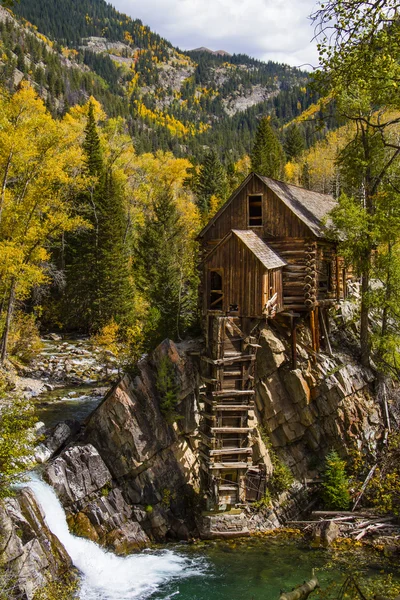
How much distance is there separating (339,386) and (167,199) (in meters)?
25.9

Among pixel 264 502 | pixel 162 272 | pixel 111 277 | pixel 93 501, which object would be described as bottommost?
pixel 264 502

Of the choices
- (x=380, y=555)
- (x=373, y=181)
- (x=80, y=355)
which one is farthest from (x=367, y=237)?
(x=80, y=355)

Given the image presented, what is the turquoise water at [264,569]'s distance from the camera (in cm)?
1499

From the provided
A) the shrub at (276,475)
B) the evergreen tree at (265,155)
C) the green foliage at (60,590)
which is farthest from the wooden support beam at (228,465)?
the evergreen tree at (265,155)

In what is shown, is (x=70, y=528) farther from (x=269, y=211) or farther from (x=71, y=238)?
(x=71, y=238)

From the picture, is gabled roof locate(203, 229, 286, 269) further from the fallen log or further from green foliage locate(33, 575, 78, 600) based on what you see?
the fallen log

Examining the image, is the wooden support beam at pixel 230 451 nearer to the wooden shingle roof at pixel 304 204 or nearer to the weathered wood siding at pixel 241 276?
the weathered wood siding at pixel 241 276

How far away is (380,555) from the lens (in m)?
17.0

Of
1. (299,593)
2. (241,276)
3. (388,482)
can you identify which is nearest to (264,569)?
(388,482)

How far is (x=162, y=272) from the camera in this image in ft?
97.6

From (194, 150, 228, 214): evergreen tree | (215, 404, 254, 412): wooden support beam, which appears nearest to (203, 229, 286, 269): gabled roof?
(215, 404, 254, 412): wooden support beam

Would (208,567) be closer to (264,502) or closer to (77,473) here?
(264,502)

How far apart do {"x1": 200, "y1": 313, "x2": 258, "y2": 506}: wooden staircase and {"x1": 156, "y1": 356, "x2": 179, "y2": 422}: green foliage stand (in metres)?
1.23

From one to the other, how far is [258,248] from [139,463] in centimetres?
1036
